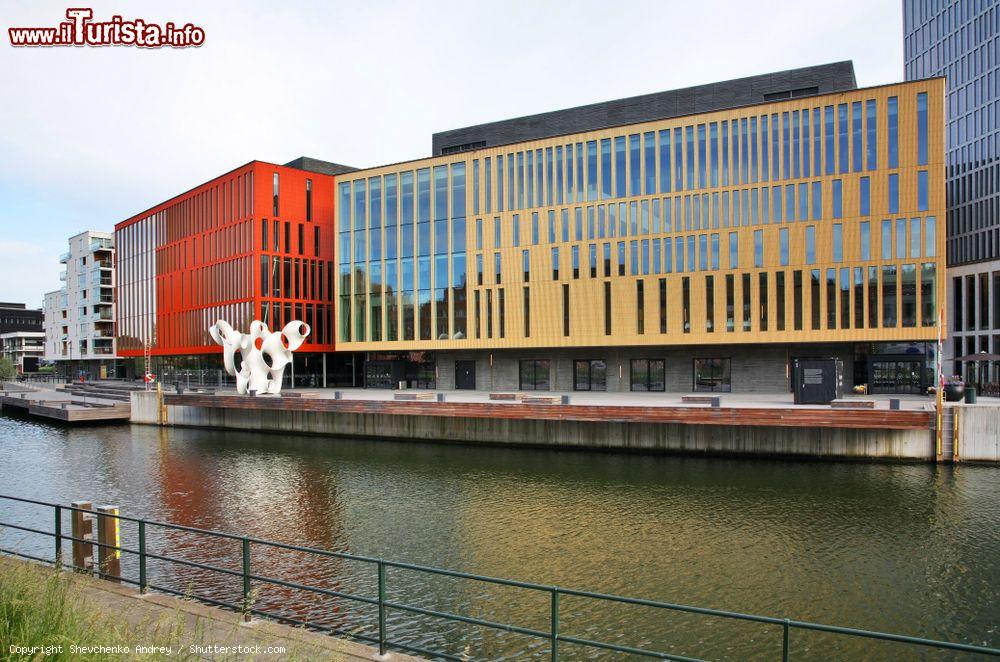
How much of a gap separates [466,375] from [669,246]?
59.8 feet

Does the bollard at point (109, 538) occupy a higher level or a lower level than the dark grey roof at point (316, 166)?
lower

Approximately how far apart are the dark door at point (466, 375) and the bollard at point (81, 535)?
128 feet

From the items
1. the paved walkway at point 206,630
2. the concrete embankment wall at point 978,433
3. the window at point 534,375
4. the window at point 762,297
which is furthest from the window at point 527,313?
the paved walkway at point 206,630

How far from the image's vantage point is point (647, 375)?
44031 millimetres

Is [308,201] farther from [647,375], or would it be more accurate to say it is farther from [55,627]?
[55,627]

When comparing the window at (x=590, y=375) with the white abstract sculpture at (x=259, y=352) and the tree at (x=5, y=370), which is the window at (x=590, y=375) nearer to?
the white abstract sculpture at (x=259, y=352)

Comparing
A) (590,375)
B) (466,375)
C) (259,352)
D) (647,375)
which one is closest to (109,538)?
(259,352)

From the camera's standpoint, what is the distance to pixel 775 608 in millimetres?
11820

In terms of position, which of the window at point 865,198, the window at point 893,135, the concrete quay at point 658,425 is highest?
the window at point 893,135

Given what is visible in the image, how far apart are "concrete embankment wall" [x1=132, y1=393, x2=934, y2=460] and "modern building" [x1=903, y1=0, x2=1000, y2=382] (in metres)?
43.0

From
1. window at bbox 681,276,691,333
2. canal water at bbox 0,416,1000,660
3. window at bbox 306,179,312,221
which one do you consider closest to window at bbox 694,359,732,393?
window at bbox 681,276,691,333

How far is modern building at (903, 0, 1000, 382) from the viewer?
60594 millimetres

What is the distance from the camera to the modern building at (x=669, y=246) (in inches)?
1437

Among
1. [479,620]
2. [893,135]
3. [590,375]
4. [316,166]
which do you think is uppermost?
[316,166]
